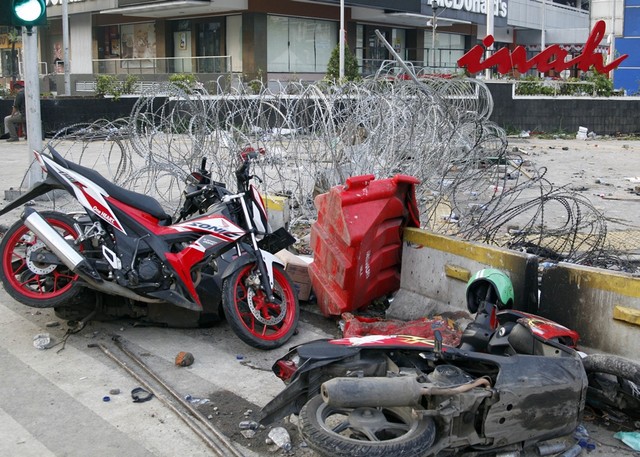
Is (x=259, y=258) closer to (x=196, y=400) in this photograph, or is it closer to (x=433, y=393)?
(x=196, y=400)

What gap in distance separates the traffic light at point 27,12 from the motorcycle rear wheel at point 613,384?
8.43 m

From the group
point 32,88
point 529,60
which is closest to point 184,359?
point 32,88

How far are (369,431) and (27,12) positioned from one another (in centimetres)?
832

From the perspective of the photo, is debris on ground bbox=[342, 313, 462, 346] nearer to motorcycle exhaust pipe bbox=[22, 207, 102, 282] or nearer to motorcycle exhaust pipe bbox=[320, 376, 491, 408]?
motorcycle exhaust pipe bbox=[320, 376, 491, 408]

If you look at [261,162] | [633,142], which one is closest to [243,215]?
[261,162]

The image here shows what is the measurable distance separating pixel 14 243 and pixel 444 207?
23.0ft

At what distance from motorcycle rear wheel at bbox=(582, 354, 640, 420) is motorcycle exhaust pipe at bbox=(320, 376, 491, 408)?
121cm

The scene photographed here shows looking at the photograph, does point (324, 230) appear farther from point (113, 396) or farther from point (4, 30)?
point (4, 30)

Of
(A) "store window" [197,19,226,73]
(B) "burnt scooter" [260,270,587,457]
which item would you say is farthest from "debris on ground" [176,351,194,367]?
(A) "store window" [197,19,226,73]

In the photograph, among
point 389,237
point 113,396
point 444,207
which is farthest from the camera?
point 444,207

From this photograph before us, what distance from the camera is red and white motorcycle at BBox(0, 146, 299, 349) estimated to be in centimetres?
573

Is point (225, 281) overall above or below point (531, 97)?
below

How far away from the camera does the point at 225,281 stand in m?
5.82

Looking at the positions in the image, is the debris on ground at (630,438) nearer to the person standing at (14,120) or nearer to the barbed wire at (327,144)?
the barbed wire at (327,144)
